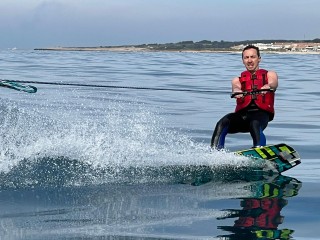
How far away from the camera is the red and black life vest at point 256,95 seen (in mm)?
8828

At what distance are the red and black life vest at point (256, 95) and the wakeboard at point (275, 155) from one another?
2.12 ft

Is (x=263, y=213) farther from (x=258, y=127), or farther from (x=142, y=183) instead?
(x=258, y=127)

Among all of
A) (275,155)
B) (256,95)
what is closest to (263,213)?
(275,155)

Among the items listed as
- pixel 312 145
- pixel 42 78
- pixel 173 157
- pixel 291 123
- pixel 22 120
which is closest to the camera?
pixel 173 157

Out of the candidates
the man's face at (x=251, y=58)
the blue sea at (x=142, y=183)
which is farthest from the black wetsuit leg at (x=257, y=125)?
the man's face at (x=251, y=58)

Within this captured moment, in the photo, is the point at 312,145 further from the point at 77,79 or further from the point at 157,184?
the point at 77,79

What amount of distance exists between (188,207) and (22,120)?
623cm

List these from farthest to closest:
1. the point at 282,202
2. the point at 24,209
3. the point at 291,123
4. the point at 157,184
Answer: the point at 291,123
the point at 157,184
the point at 282,202
the point at 24,209

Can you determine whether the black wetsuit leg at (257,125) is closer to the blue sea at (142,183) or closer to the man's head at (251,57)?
the blue sea at (142,183)

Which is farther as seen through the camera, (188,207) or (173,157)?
(173,157)

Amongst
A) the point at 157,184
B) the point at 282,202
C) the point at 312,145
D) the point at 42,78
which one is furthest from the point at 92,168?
the point at 42,78

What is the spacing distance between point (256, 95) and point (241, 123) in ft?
1.28

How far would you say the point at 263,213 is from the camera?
6.22 meters

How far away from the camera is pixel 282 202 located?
6770mm
